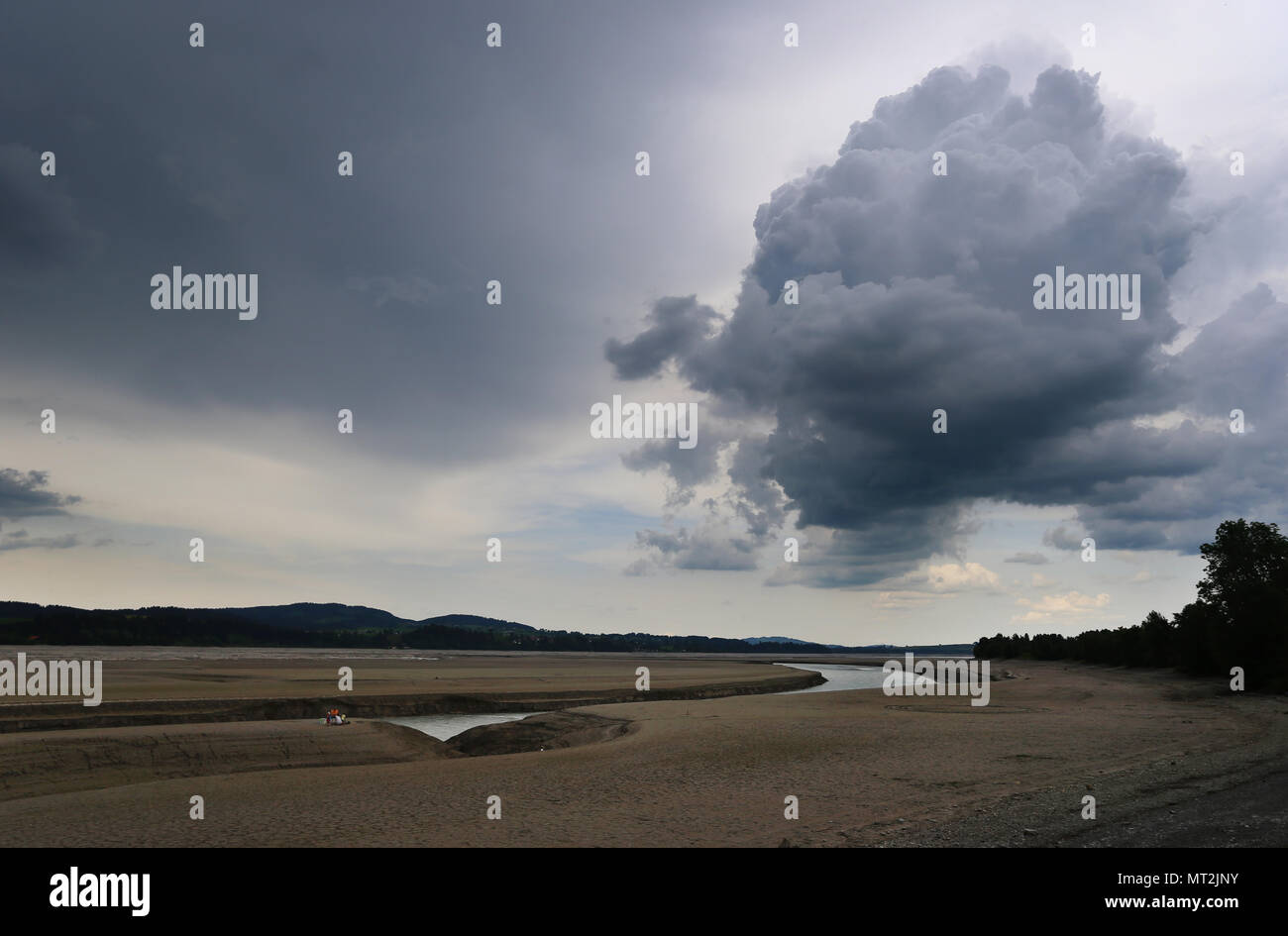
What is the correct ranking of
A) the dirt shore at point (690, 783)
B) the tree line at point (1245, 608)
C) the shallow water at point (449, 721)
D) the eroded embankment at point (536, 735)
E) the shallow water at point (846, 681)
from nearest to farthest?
1. the dirt shore at point (690, 783)
2. the eroded embankment at point (536, 735)
3. the shallow water at point (449, 721)
4. the tree line at point (1245, 608)
5. the shallow water at point (846, 681)

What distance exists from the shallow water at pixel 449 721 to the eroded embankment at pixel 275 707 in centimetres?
102

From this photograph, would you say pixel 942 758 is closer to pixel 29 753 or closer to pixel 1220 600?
pixel 29 753

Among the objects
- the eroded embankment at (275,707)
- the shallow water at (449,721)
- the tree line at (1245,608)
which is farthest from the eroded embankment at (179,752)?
the tree line at (1245,608)

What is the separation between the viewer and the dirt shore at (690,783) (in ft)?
55.1

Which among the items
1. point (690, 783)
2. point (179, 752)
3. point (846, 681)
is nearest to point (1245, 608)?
point (690, 783)

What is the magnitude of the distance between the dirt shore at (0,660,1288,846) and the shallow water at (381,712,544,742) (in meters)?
5.96

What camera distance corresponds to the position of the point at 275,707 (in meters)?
48.2

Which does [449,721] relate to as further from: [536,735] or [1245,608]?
[1245,608]

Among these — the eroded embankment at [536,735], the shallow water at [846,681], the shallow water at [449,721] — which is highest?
the eroded embankment at [536,735]

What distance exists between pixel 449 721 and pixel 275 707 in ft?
38.0

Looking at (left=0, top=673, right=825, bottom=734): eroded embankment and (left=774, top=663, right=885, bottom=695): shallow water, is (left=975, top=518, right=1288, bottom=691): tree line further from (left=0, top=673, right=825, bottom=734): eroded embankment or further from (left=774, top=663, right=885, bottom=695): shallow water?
(left=0, top=673, right=825, bottom=734): eroded embankment

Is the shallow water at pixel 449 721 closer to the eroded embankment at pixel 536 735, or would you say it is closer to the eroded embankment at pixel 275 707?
the eroded embankment at pixel 275 707
